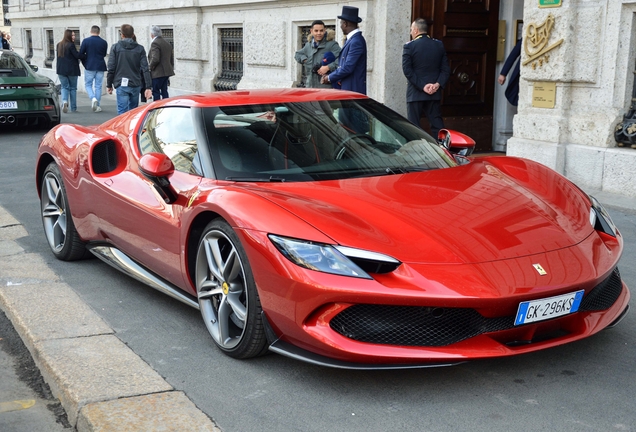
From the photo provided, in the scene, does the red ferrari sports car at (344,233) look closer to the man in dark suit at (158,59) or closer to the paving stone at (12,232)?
the paving stone at (12,232)

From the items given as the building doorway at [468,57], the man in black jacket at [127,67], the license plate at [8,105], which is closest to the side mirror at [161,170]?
the building doorway at [468,57]

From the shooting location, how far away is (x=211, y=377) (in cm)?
376

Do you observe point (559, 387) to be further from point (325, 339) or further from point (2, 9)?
point (2, 9)

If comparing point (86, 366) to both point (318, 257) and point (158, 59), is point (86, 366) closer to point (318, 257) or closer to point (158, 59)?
point (318, 257)

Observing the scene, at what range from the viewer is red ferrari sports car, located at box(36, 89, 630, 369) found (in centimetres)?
338

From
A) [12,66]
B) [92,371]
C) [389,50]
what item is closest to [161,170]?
[92,371]

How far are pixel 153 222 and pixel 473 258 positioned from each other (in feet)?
6.12

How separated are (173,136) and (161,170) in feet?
1.65

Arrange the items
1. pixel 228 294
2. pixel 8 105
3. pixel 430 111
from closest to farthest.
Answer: pixel 228 294 < pixel 430 111 < pixel 8 105

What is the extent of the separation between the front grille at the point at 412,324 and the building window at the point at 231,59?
1296cm

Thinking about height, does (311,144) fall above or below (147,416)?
above

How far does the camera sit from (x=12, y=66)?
14.8 metres

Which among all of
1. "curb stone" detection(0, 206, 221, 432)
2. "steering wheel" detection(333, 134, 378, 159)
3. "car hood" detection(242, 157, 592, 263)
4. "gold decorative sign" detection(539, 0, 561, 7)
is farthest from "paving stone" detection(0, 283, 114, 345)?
"gold decorative sign" detection(539, 0, 561, 7)

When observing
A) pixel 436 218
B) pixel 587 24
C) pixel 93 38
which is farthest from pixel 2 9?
pixel 436 218
